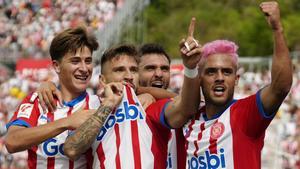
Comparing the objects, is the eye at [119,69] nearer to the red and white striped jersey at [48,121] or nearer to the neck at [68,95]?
the red and white striped jersey at [48,121]

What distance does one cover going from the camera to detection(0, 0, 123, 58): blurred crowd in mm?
29062

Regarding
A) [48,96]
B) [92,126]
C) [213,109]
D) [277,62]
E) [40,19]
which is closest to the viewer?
[277,62]

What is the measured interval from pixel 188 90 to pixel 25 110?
1316 mm

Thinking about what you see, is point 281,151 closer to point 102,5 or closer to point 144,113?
point 144,113

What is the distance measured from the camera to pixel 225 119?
16.9 ft

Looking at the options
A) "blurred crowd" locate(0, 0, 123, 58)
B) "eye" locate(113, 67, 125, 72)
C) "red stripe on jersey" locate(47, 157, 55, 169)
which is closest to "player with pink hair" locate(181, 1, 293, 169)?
"eye" locate(113, 67, 125, 72)

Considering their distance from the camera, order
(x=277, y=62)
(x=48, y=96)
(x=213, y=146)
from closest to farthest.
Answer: (x=277, y=62) < (x=213, y=146) < (x=48, y=96)

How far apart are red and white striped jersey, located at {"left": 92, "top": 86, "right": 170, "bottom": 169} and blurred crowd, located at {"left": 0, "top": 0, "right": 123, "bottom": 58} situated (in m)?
22.9

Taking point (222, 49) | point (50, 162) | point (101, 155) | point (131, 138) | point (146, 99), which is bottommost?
point (50, 162)

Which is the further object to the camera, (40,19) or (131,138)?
(40,19)

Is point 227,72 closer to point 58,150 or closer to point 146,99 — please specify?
point 146,99

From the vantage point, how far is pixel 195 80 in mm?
4910

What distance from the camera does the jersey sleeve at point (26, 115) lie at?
547 centimetres


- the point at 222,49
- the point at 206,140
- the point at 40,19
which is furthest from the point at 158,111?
the point at 40,19
